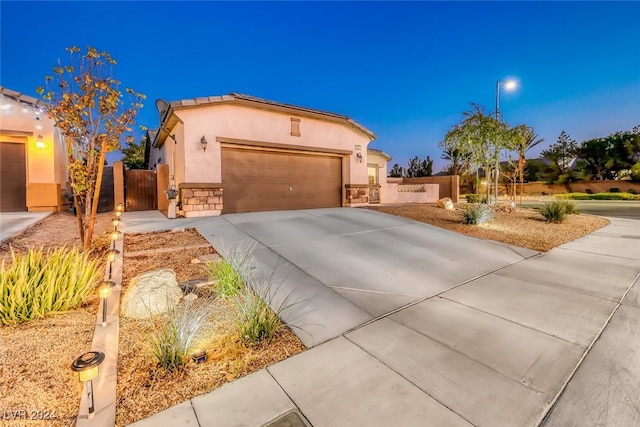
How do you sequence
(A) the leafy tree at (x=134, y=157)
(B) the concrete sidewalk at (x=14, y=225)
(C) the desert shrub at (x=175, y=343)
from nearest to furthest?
1. (C) the desert shrub at (x=175, y=343)
2. (B) the concrete sidewalk at (x=14, y=225)
3. (A) the leafy tree at (x=134, y=157)

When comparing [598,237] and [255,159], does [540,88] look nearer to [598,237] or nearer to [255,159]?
[598,237]

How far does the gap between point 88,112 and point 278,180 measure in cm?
608

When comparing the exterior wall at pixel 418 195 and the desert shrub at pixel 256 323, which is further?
the exterior wall at pixel 418 195

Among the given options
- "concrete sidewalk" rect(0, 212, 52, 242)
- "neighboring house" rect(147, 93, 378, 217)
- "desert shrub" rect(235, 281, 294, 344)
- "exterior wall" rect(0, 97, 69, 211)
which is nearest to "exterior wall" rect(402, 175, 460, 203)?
"neighboring house" rect(147, 93, 378, 217)

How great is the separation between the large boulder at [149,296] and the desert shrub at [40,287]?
0.54 m

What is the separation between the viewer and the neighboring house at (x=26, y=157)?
9797 millimetres

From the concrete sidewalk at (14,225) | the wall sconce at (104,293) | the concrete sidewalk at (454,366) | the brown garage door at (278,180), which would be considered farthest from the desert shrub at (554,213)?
the concrete sidewalk at (14,225)

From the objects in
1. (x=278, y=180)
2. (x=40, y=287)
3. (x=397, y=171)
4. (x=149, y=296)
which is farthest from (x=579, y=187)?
(x=40, y=287)

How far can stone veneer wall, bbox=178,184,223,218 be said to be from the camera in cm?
855

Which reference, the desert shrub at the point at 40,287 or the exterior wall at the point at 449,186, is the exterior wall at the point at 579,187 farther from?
the desert shrub at the point at 40,287

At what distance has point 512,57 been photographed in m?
18.7

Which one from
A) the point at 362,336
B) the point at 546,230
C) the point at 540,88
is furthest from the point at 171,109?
the point at 540,88

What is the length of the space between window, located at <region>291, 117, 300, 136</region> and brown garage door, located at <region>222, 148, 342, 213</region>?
837mm

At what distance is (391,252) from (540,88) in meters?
37.1
